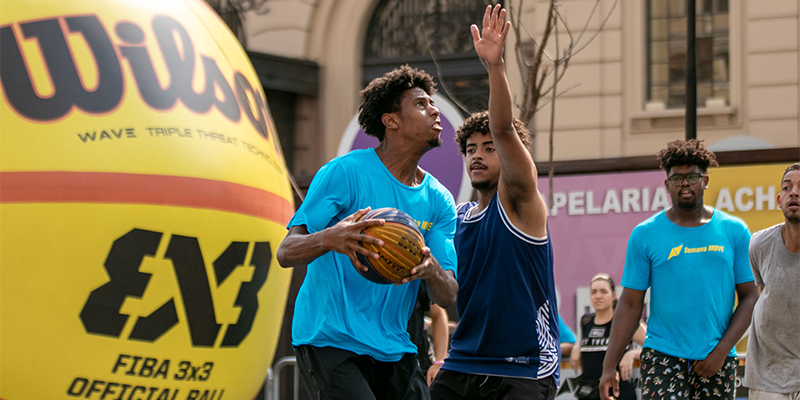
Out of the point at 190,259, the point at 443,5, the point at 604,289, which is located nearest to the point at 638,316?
the point at 604,289

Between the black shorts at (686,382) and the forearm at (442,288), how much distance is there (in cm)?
218

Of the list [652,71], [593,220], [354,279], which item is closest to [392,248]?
[354,279]

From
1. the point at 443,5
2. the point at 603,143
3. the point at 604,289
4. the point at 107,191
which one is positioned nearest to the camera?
the point at 107,191

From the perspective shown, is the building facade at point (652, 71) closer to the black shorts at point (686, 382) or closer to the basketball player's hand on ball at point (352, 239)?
the black shorts at point (686, 382)

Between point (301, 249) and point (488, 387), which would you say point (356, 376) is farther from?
point (488, 387)

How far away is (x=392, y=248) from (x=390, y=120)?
95cm

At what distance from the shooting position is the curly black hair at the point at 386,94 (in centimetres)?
458

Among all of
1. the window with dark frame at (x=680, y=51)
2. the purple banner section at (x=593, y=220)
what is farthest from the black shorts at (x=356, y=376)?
the window with dark frame at (x=680, y=51)

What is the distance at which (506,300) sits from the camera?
15.4 ft

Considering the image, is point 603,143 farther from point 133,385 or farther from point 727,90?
point 133,385

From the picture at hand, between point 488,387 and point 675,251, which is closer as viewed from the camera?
point 488,387

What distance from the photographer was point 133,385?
5.19 metres

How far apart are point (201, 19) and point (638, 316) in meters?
3.54

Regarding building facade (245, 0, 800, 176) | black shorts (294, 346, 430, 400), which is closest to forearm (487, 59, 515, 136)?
black shorts (294, 346, 430, 400)
